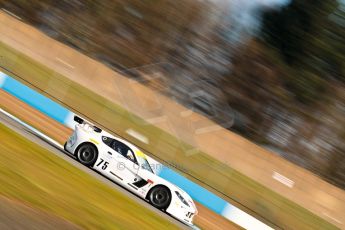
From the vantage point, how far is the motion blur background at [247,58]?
Answer: 26.0 m

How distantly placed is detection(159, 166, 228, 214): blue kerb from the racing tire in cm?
349

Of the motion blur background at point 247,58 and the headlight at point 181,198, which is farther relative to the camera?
the motion blur background at point 247,58

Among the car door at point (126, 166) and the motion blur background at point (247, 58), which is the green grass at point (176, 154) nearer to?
the motion blur background at point (247, 58)

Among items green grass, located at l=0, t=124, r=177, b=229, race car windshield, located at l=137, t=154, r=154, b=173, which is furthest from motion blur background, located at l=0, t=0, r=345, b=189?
green grass, located at l=0, t=124, r=177, b=229

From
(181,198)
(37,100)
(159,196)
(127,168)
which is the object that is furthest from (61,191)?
(37,100)

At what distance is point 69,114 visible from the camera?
62.8 feet

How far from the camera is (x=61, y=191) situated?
8.12 meters

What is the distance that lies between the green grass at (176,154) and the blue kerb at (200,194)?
7.95 ft

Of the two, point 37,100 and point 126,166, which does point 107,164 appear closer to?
point 126,166

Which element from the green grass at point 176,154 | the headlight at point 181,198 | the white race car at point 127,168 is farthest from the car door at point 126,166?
the green grass at point 176,154

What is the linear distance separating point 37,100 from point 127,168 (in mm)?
7355

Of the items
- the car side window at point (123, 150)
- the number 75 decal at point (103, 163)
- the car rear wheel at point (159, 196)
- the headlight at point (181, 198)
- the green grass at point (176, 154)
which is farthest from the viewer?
the green grass at point (176, 154)

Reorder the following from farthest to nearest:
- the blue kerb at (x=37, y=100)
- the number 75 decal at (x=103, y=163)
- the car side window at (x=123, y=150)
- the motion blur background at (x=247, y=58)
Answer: the motion blur background at (x=247, y=58) < the blue kerb at (x=37, y=100) < the car side window at (x=123, y=150) < the number 75 decal at (x=103, y=163)

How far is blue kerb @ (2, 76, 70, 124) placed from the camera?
760 inches
